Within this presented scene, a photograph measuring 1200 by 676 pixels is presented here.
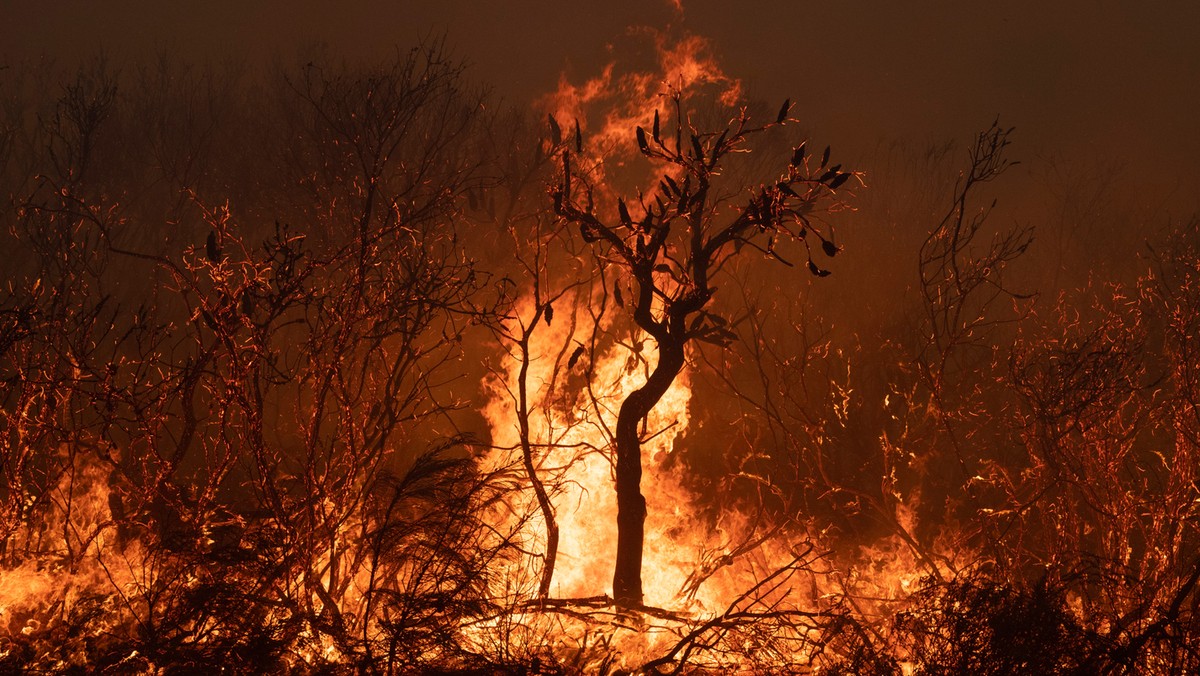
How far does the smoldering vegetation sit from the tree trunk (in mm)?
293

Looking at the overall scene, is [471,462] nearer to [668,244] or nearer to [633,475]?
[633,475]

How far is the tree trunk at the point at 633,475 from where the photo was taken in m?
5.97

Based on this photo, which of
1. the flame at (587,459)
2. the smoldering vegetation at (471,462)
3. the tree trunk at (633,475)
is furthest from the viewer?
the flame at (587,459)

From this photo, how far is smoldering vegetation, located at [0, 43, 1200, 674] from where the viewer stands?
505cm

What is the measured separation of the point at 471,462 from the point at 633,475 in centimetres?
108

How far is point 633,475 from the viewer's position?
20.1ft

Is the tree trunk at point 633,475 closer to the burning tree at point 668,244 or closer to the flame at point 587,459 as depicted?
the burning tree at point 668,244

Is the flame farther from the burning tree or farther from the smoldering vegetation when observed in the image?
the burning tree

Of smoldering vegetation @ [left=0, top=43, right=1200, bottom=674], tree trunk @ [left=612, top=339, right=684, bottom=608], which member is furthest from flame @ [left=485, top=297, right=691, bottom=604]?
tree trunk @ [left=612, top=339, right=684, bottom=608]

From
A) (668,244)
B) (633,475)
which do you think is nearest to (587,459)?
(633,475)

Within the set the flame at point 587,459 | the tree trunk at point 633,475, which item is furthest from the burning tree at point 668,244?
the flame at point 587,459

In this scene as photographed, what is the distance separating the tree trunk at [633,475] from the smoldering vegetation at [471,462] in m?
0.29

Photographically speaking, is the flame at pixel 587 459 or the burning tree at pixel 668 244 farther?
the flame at pixel 587 459

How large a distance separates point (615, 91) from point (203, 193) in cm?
1177
